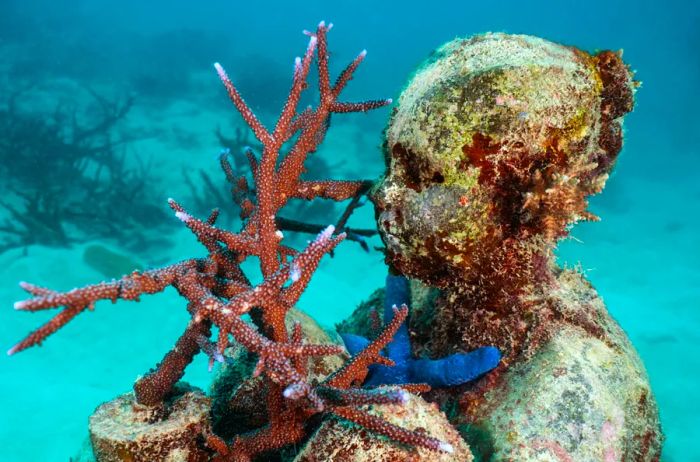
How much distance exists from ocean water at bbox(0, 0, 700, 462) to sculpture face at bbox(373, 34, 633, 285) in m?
0.49

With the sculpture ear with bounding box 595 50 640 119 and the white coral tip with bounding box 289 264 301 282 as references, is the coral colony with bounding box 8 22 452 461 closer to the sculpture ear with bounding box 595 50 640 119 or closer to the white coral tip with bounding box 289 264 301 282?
the white coral tip with bounding box 289 264 301 282

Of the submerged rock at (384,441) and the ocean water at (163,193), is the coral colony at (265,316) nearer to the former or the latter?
the submerged rock at (384,441)

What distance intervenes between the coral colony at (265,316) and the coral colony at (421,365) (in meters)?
0.20

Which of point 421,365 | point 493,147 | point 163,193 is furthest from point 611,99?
point 163,193

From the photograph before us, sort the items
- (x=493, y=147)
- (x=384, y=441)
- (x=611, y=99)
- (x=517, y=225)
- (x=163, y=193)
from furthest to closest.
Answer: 1. (x=163, y=193)
2. (x=611, y=99)
3. (x=517, y=225)
4. (x=493, y=147)
5. (x=384, y=441)

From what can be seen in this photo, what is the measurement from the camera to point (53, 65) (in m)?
21.7

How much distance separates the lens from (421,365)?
8.52ft

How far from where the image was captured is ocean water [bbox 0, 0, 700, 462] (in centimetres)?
841

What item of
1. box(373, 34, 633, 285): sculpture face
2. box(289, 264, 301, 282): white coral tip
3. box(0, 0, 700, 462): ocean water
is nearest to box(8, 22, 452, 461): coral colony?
box(289, 264, 301, 282): white coral tip

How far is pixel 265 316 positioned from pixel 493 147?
1443 mm

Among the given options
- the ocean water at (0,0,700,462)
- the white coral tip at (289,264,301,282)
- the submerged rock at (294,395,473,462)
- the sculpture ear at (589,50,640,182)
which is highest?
the ocean water at (0,0,700,462)

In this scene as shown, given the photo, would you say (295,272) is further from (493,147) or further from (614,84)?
(614,84)

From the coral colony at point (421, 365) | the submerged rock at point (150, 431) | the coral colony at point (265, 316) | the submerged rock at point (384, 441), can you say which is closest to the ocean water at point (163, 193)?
the coral colony at point (421, 365)

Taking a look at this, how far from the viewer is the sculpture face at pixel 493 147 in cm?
224
